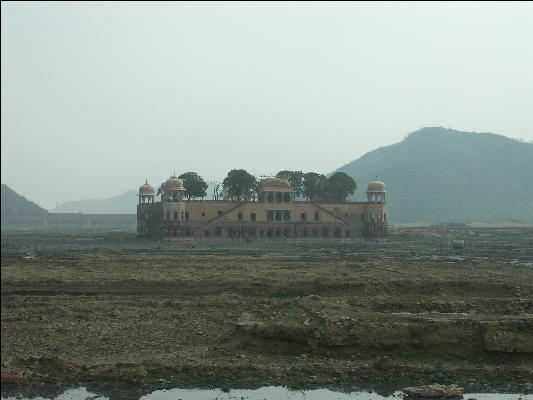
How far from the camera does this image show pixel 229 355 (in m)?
21.6

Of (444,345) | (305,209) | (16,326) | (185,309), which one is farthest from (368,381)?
(305,209)

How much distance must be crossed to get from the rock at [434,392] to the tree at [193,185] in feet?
296

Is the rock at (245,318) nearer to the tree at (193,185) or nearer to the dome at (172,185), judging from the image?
the dome at (172,185)

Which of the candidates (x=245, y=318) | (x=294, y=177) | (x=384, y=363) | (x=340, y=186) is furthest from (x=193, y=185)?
(x=384, y=363)

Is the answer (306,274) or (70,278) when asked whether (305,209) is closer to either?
(306,274)

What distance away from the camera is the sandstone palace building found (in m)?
91.8

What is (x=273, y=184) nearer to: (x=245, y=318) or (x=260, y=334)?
(x=245, y=318)

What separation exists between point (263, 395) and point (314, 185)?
9474 cm

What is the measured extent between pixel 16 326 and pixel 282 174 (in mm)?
91863

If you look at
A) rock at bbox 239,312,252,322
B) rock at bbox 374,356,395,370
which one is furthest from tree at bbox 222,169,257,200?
rock at bbox 374,356,395,370

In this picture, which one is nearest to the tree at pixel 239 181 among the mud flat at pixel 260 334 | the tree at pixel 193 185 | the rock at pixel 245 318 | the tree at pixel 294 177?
the tree at pixel 193 185

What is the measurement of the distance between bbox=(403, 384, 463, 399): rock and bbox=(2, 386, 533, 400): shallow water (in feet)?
0.78

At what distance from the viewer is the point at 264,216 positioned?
9556 centimetres

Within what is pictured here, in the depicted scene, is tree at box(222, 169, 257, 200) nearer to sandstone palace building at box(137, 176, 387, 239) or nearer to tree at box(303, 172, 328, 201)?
sandstone palace building at box(137, 176, 387, 239)
